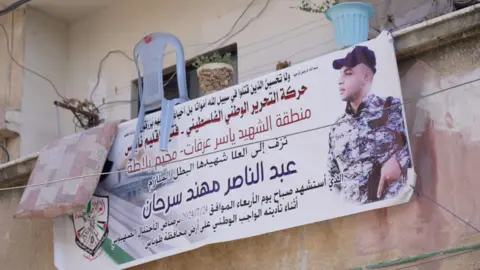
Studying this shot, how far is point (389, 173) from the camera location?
4.88 meters

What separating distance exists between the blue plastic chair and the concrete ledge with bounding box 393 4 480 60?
1.90 metres

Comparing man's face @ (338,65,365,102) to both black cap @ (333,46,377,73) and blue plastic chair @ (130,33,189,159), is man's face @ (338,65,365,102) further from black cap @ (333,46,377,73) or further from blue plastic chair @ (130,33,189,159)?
blue plastic chair @ (130,33,189,159)

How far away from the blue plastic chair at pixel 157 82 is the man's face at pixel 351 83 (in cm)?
154

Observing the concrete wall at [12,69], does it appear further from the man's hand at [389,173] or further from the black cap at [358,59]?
the man's hand at [389,173]

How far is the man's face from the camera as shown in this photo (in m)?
5.19

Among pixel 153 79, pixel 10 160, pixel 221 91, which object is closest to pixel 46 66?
pixel 10 160

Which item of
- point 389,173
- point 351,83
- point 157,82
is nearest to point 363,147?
point 389,173

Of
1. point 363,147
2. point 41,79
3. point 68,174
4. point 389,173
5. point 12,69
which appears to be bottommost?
point 389,173

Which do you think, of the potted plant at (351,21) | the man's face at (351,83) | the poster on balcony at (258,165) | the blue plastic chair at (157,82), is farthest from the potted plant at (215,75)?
the man's face at (351,83)

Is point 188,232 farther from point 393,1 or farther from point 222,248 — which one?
point 393,1

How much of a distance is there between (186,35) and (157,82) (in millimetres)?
1214

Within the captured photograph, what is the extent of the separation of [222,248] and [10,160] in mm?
3052

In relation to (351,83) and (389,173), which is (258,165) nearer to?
(351,83)

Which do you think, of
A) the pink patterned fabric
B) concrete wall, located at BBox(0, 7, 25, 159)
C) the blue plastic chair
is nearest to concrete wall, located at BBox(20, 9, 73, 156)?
concrete wall, located at BBox(0, 7, 25, 159)
